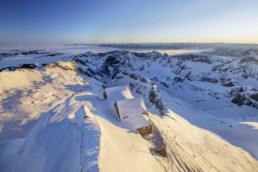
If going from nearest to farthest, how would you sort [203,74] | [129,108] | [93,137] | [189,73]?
1. [93,137]
2. [129,108]
3. [203,74]
4. [189,73]

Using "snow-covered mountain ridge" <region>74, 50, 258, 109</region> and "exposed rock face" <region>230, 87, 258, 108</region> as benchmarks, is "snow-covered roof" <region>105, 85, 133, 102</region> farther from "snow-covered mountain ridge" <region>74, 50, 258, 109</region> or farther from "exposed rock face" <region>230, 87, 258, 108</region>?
"exposed rock face" <region>230, 87, 258, 108</region>

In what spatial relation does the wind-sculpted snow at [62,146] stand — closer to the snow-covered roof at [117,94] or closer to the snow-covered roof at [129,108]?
the snow-covered roof at [129,108]

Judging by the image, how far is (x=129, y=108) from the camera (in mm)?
15539

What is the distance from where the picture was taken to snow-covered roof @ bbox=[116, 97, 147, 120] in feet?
49.4

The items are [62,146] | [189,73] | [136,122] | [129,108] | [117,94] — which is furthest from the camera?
[189,73]

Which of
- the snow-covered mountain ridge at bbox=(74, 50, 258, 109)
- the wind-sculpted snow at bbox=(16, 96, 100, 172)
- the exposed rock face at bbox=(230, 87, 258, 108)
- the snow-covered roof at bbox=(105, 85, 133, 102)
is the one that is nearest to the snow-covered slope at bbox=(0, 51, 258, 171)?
the wind-sculpted snow at bbox=(16, 96, 100, 172)

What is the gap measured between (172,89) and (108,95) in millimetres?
56350

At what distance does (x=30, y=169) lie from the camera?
6.93m

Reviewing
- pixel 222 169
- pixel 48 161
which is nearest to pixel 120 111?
pixel 48 161

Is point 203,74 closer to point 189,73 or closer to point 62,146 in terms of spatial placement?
point 189,73

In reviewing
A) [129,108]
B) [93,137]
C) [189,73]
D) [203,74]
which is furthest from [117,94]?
[189,73]

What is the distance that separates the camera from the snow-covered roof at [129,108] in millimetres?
15046

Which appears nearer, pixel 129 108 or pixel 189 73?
pixel 129 108

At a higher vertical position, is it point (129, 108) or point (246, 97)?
point (129, 108)
